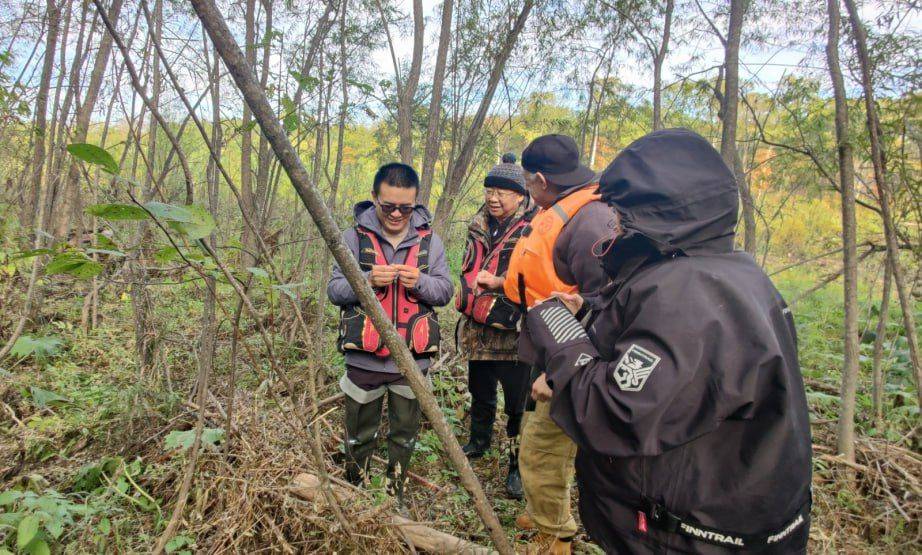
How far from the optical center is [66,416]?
2.79 metres

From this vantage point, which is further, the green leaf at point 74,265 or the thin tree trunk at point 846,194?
the thin tree trunk at point 846,194

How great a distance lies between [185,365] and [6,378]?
0.99m

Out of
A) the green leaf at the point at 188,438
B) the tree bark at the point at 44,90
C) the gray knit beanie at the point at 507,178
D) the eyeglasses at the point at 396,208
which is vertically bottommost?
the green leaf at the point at 188,438

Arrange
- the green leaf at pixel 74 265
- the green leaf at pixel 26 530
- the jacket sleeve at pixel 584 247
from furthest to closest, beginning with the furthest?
the jacket sleeve at pixel 584 247
the green leaf at pixel 26 530
the green leaf at pixel 74 265

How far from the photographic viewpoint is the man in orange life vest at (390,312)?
7.92 ft

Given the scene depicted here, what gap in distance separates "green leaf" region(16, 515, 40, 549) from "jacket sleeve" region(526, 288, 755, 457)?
1759mm

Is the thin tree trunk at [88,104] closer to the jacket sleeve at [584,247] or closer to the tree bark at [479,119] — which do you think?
the tree bark at [479,119]

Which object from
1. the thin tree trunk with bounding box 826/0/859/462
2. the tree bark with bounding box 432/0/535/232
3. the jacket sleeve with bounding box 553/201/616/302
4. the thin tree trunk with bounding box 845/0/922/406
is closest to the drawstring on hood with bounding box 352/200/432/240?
the jacket sleeve with bounding box 553/201/616/302

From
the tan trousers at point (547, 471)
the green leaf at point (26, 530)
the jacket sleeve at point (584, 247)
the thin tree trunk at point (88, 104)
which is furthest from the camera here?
the thin tree trunk at point (88, 104)

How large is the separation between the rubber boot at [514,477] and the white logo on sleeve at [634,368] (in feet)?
6.64

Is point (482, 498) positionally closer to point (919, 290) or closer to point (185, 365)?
point (185, 365)

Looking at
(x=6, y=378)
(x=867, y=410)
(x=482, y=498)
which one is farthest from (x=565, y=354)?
(x=867, y=410)

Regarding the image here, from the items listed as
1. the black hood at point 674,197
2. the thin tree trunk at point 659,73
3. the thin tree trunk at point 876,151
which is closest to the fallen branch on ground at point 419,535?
the black hood at point 674,197

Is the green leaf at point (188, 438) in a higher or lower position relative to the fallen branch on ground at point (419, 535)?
higher
